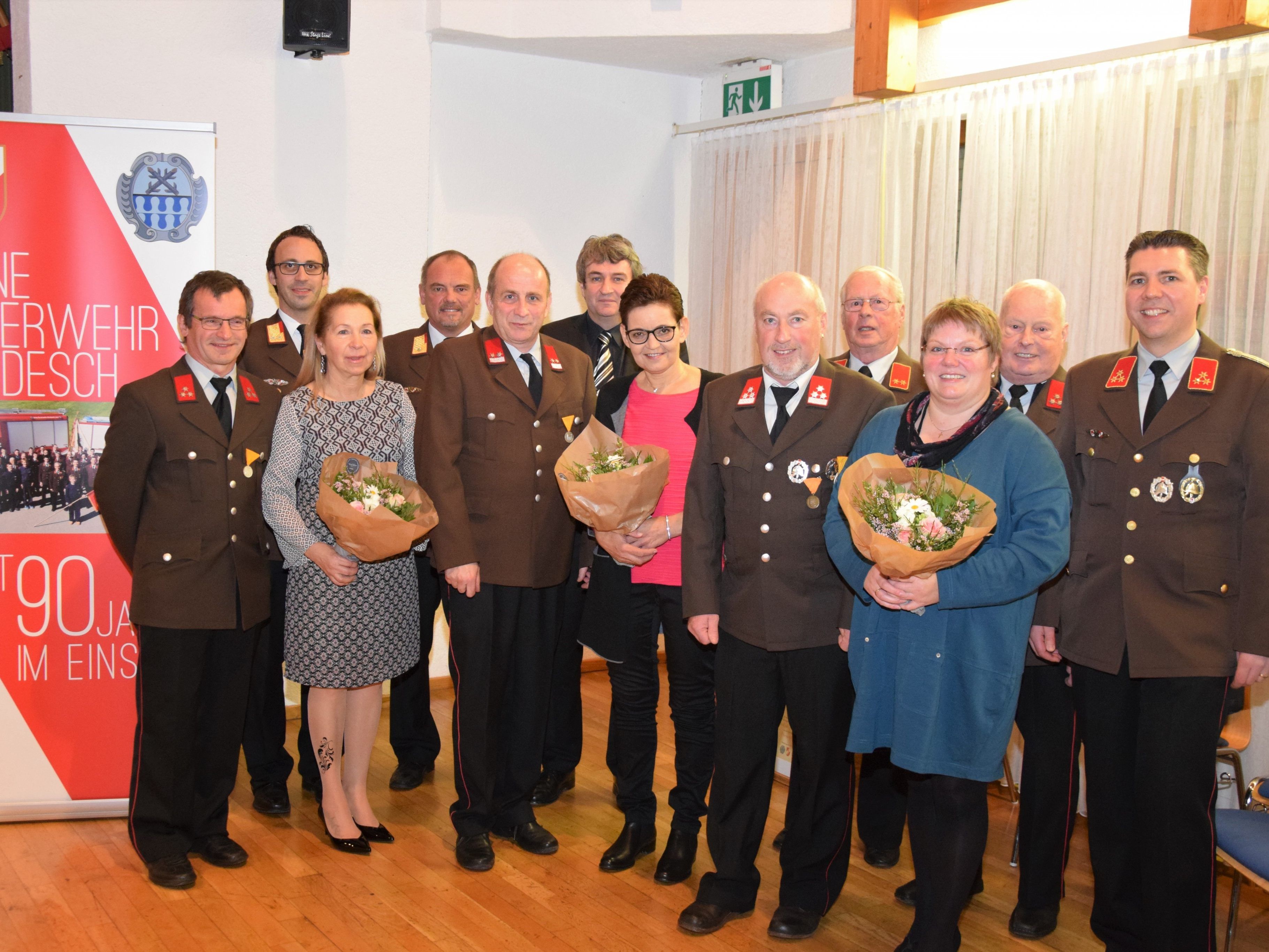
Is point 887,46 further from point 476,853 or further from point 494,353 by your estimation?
point 476,853

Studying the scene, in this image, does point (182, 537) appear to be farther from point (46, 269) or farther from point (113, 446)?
point (46, 269)

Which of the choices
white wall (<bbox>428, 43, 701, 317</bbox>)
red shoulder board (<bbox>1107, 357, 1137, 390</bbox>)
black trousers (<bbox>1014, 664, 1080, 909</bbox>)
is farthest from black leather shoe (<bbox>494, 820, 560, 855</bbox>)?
white wall (<bbox>428, 43, 701, 317</bbox>)

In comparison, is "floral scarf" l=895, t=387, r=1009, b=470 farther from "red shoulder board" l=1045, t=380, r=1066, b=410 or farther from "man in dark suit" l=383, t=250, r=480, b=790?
"man in dark suit" l=383, t=250, r=480, b=790

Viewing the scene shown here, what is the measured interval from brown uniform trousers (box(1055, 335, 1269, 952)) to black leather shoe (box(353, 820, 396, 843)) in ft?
7.52

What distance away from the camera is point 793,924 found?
3.31 metres

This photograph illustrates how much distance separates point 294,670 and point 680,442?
4.63 ft

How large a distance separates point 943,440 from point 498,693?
170cm

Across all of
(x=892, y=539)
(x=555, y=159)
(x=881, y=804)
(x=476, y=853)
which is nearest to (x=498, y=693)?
(x=476, y=853)

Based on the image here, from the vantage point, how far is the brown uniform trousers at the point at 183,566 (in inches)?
137

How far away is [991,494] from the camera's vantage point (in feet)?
9.08

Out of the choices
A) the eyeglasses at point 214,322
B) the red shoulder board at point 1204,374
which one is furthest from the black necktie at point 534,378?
the red shoulder board at point 1204,374

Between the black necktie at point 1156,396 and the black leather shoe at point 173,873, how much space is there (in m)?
3.05

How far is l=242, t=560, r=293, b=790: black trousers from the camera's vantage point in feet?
13.7

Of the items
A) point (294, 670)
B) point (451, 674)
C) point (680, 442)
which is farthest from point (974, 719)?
point (294, 670)
